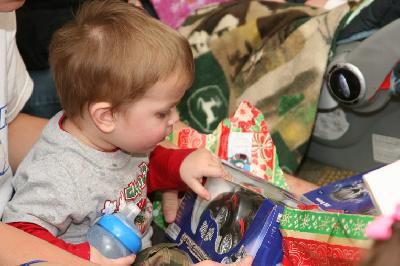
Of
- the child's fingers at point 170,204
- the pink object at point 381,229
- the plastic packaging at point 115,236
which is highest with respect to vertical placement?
the pink object at point 381,229

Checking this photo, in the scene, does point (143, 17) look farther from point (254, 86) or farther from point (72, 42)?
point (254, 86)

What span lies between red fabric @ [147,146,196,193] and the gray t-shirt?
8 centimetres

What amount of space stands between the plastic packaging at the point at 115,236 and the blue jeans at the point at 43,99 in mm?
549

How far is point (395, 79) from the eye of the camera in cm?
128

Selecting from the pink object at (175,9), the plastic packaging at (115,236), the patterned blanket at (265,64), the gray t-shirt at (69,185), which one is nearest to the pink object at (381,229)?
the plastic packaging at (115,236)

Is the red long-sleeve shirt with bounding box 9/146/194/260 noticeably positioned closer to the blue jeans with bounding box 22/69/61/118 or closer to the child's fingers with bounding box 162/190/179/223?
the child's fingers with bounding box 162/190/179/223

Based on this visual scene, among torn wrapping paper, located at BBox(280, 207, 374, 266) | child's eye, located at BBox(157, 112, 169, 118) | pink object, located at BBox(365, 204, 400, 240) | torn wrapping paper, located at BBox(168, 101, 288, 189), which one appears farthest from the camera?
torn wrapping paper, located at BBox(168, 101, 288, 189)

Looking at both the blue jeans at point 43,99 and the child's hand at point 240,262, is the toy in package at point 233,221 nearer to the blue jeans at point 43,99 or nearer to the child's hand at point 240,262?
the child's hand at point 240,262

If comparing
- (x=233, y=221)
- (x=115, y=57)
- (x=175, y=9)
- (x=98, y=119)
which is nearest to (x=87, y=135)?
(x=98, y=119)

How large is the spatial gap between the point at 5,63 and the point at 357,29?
77cm

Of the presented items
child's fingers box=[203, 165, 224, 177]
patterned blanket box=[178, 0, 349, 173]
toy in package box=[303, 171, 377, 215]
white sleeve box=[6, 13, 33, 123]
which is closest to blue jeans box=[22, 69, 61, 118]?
white sleeve box=[6, 13, 33, 123]

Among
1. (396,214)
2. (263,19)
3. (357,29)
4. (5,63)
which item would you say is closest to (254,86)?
(263,19)

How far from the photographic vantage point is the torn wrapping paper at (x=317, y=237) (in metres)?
0.95

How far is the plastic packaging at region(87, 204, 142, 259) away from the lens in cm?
97
